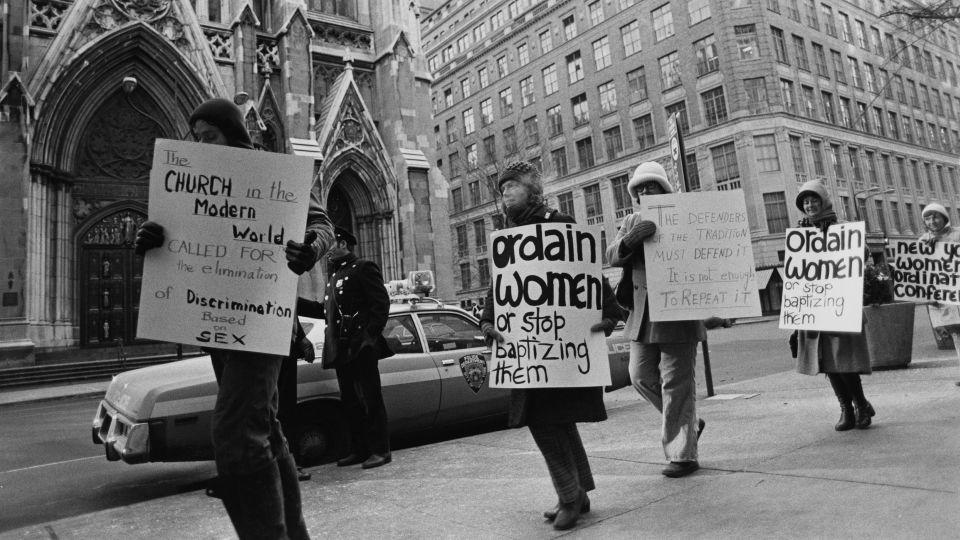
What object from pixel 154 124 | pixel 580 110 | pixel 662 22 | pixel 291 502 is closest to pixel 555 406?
pixel 291 502

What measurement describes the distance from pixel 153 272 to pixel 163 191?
38cm

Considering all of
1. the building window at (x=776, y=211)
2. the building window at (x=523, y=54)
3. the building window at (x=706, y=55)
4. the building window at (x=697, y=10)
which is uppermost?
the building window at (x=523, y=54)

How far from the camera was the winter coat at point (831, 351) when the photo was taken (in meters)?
4.71

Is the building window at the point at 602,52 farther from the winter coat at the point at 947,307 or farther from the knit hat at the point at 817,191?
the knit hat at the point at 817,191

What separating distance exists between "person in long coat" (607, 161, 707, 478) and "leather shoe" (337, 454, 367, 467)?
2.58 m

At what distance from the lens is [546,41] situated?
50.8 m

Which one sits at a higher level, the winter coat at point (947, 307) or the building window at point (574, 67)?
the building window at point (574, 67)

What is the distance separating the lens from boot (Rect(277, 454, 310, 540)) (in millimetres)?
2598

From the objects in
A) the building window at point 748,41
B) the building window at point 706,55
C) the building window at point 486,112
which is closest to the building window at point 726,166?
the building window at point 706,55

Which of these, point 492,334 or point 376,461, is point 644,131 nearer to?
point 376,461

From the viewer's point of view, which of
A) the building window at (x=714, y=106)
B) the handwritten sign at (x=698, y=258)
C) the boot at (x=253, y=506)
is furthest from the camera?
the building window at (x=714, y=106)

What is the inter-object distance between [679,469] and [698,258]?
56.5 inches

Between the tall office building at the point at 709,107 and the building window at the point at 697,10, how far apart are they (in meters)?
0.13

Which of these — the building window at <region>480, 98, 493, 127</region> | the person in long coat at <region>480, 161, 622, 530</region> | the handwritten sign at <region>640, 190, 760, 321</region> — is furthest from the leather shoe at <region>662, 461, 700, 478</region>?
the building window at <region>480, 98, 493, 127</region>
